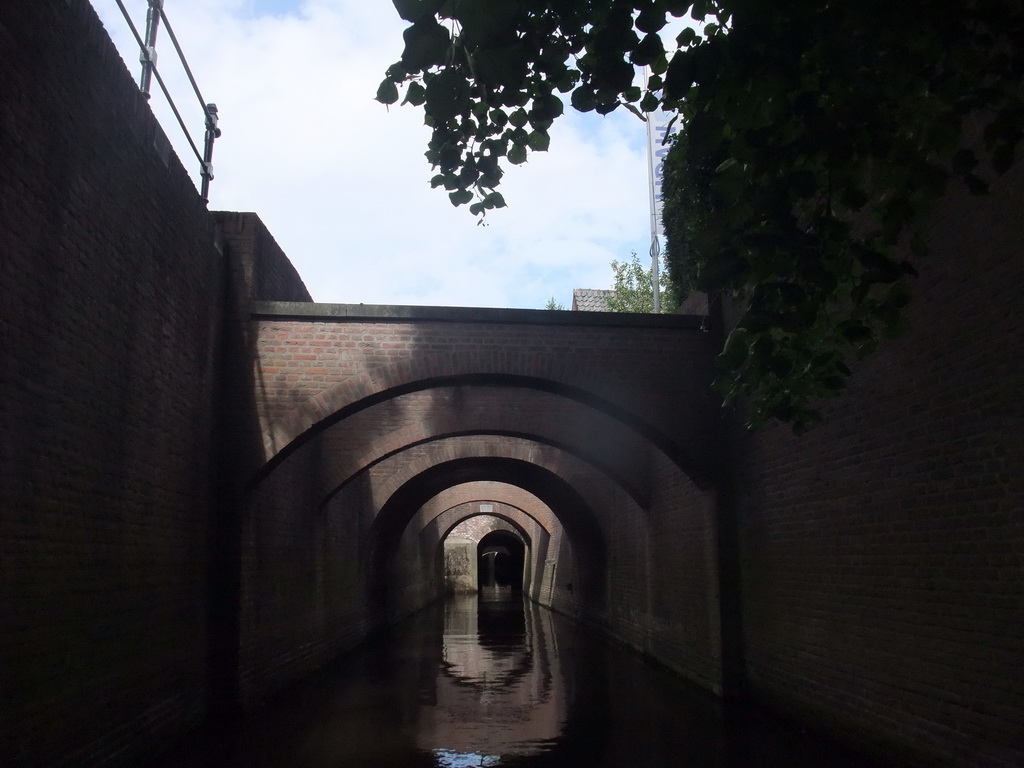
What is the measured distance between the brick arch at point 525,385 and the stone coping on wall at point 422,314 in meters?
0.38

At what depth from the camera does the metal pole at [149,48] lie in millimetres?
6891

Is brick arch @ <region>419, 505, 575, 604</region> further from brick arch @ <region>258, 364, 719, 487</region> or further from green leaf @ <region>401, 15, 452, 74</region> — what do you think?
green leaf @ <region>401, 15, 452, 74</region>

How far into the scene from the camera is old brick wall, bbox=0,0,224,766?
4762 mm

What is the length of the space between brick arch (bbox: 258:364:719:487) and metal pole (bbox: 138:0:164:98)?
3.32 m

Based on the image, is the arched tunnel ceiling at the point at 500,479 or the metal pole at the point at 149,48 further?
the arched tunnel ceiling at the point at 500,479

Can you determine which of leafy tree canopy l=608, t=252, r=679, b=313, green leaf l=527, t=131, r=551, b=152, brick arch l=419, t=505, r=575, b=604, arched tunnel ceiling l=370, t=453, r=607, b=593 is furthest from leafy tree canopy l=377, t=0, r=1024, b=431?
leafy tree canopy l=608, t=252, r=679, b=313

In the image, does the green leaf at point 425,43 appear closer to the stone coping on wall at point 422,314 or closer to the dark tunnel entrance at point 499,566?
the stone coping on wall at point 422,314

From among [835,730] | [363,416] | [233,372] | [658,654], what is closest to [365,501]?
[363,416]

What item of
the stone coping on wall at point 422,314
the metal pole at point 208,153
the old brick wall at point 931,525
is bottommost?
the old brick wall at point 931,525

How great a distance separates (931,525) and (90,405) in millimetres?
5463

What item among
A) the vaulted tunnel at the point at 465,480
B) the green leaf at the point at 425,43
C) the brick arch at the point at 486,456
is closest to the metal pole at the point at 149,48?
the vaulted tunnel at the point at 465,480

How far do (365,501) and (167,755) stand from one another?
10160 mm

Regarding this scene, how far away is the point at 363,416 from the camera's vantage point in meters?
13.7

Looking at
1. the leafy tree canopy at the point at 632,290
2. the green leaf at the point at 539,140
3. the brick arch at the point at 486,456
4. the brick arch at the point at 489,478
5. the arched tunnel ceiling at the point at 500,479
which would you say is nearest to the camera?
the green leaf at the point at 539,140
